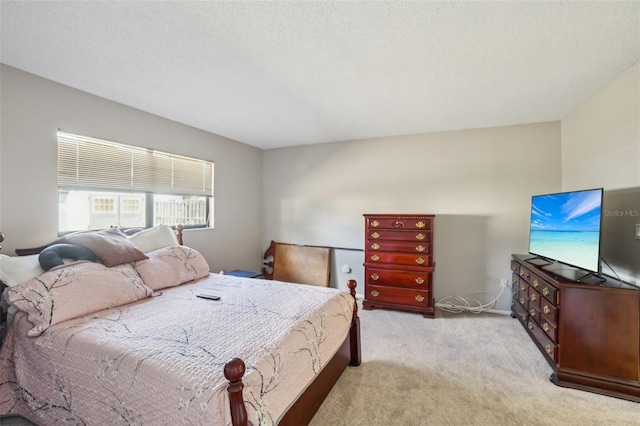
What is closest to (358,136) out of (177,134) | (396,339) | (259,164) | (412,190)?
(412,190)

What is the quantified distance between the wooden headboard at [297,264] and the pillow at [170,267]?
1788 mm

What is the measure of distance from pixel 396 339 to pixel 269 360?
1.89 m

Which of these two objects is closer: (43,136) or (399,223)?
(43,136)

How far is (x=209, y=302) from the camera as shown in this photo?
204cm

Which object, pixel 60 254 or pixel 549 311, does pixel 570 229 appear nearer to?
pixel 549 311

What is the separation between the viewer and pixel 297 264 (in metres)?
4.38

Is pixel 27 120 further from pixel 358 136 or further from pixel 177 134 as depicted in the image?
pixel 358 136

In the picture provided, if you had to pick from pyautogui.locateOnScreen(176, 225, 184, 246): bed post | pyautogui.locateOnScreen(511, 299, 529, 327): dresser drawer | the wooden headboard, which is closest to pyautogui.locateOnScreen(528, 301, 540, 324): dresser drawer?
pyautogui.locateOnScreen(511, 299, 529, 327): dresser drawer

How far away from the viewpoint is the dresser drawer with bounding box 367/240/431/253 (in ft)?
11.2

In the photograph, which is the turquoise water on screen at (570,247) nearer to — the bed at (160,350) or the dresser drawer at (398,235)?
the dresser drawer at (398,235)

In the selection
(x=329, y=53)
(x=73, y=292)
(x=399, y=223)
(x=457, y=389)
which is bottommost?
(x=457, y=389)

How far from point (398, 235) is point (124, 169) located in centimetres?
314

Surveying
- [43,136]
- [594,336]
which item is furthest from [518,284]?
[43,136]

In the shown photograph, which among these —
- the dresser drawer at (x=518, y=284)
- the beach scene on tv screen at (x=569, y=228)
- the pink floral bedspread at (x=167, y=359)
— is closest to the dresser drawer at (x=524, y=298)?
the dresser drawer at (x=518, y=284)
